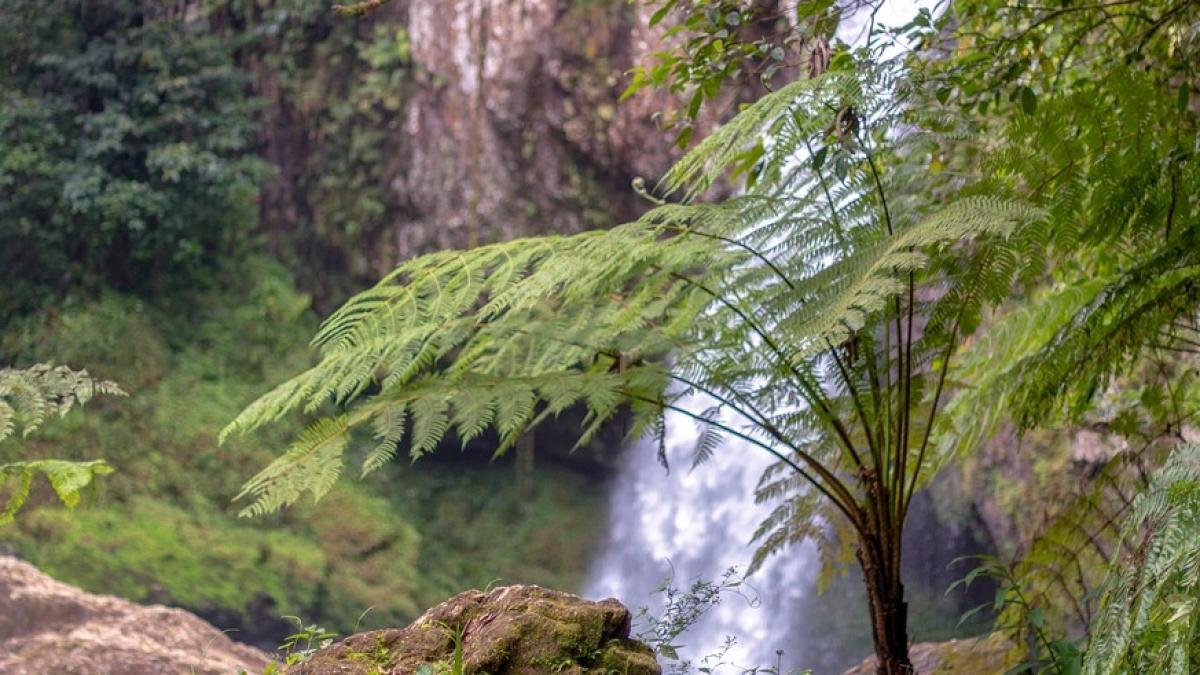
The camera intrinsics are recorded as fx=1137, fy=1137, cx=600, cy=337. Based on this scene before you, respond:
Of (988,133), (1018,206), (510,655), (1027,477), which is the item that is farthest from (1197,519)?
(1027,477)

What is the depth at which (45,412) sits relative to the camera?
262cm

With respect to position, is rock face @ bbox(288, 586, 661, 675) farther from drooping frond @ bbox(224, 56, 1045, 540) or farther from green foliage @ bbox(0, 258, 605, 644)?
green foliage @ bbox(0, 258, 605, 644)

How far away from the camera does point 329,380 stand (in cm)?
256

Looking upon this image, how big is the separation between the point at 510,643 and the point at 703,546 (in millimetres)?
6110

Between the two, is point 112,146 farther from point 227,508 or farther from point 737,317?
point 737,317

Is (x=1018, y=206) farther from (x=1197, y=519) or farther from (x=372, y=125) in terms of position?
(x=372, y=125)

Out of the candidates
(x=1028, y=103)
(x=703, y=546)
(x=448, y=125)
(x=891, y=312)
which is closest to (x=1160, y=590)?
(x=891, y=312)

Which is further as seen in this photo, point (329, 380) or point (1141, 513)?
point (329, 380)

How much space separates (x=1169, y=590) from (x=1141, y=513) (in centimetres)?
12

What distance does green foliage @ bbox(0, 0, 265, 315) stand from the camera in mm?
8422

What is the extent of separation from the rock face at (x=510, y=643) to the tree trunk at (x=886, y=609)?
52 cm

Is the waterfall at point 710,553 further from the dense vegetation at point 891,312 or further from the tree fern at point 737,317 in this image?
the tree fern at point 737,317

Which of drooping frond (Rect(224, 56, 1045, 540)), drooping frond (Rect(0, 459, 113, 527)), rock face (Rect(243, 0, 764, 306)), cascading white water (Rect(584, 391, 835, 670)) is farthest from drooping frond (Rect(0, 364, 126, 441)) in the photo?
rock face (Rect(243, 0, 764, 306))

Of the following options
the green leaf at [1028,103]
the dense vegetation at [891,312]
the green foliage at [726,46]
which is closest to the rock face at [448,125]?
the dense vegetation at [891,312]
